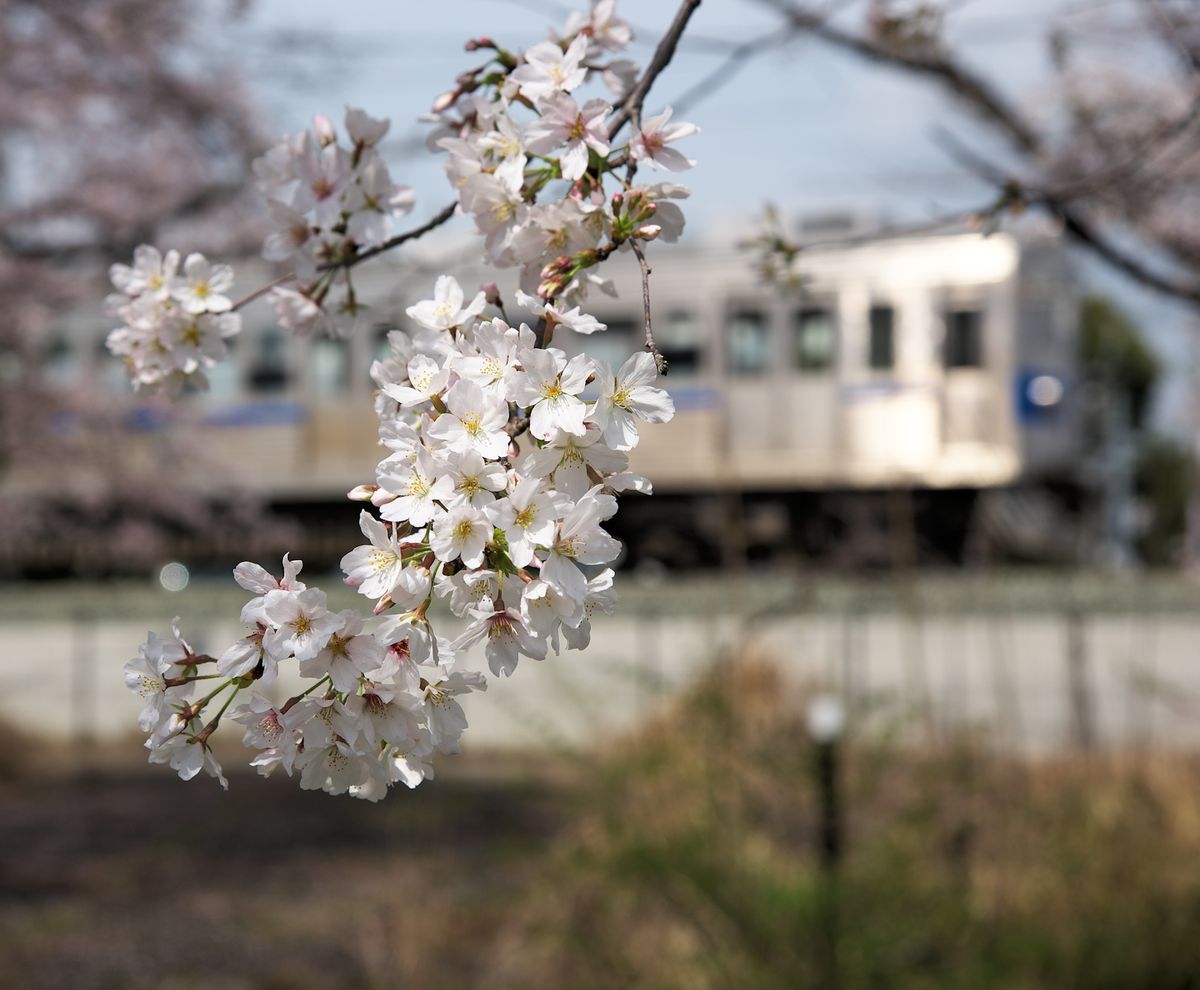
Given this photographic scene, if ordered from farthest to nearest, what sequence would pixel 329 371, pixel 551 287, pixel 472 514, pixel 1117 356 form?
pixel 1117 356 → pixel 329 371 → pixel 551 287 → pixel 472 514

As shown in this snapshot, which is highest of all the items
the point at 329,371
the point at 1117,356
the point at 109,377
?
the point at 1117,356

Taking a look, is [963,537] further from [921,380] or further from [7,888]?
[7,888]

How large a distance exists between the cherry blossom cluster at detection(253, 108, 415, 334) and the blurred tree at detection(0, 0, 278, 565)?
4.88m

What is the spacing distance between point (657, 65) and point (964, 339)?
10.8 meters

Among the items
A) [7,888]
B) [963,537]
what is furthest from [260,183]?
[963,537]

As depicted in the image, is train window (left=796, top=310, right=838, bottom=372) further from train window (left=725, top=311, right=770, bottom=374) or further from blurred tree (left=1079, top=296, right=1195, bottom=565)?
blurred tree (left=1079, top=296, right=1195, bottom=565)

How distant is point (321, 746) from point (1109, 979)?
321cm

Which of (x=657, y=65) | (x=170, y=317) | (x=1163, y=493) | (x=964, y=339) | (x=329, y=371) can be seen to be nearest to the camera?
(x=657, y=65)

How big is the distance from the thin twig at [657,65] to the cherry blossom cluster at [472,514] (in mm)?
37

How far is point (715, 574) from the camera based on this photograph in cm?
1238

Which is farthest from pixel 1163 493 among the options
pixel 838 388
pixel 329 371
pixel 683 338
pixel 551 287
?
pixel 551 287

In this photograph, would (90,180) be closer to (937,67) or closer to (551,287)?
(937,67)

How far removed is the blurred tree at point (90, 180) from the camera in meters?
6.06

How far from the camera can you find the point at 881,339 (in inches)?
455
